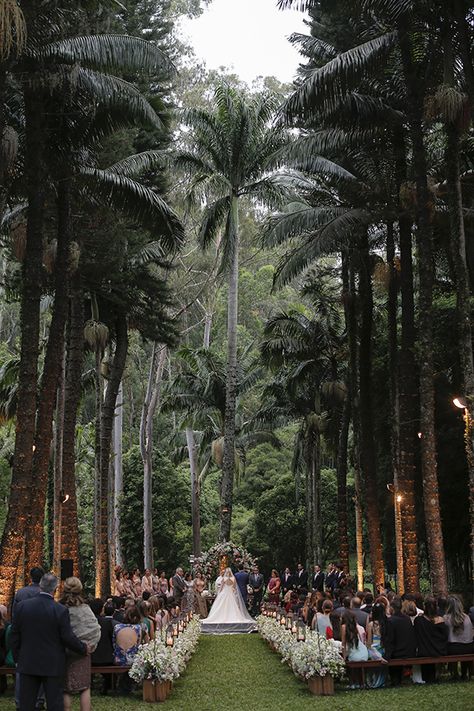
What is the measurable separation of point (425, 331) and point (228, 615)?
9.45 meters

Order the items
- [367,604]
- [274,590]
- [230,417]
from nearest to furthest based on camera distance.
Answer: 1. [367,604]
2. [274,590]
3. [230,417]

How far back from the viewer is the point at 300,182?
91.6 feet

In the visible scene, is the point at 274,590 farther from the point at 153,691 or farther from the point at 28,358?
the point at 153,691

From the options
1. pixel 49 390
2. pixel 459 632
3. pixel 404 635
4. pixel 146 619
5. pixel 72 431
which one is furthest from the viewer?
pixel 72 431

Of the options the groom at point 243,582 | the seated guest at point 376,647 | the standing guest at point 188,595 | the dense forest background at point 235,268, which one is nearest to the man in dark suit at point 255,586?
the groom at point 243,582

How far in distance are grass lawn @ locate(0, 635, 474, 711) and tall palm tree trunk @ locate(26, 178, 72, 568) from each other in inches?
144

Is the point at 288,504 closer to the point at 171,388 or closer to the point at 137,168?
the point at 171,388

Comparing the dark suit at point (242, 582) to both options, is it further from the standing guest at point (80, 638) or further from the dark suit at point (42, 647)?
the dark suit at point (42, 647)

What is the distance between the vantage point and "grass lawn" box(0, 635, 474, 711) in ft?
34.8

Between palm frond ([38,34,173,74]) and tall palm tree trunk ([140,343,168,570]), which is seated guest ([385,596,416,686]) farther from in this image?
tall palm tree trunk ([140,343,168,570])

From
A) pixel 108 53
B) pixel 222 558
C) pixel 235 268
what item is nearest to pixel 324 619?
pixel 108 53

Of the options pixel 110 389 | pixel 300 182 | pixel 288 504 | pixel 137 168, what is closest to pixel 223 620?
pixel 110 389

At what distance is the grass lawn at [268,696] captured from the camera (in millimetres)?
10594

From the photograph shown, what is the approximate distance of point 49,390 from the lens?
54.9ft
